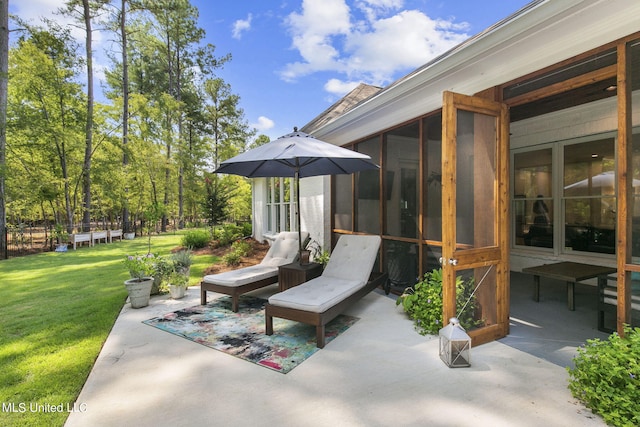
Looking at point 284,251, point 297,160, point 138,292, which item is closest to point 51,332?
point 138,292

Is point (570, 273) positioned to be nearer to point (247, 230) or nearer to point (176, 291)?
point (176, 291)

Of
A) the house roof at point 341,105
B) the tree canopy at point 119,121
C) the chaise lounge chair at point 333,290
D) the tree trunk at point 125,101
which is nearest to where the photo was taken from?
the chaise lounge chair at point 333,290

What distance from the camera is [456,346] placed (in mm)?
2783

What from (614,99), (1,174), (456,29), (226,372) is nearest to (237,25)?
(456,29)

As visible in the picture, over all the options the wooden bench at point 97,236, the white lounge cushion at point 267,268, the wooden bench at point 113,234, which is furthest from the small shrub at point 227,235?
the wooden bench at point 113,234

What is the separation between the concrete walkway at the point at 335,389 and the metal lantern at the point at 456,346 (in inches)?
2.9

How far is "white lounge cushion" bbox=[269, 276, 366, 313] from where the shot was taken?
3.47 meters

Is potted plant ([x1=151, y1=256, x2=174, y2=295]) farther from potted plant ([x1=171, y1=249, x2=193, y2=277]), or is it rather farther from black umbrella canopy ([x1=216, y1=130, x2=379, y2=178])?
black umbrella canopy ([x1=216, y1=130, x2=379, y2=178])

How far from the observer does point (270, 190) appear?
1117cm

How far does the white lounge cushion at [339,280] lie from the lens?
3.57 metres

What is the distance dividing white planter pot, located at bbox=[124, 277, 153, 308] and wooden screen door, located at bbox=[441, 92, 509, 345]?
440 cm

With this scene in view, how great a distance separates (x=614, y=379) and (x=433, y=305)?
1.69 m

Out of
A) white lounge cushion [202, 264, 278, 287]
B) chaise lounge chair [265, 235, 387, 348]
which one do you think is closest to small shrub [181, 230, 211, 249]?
white lounge cushion [202, 264, 278, 287]

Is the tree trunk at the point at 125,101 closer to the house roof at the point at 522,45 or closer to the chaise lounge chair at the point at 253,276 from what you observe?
the chaise lounge chair at the point at 253,276
